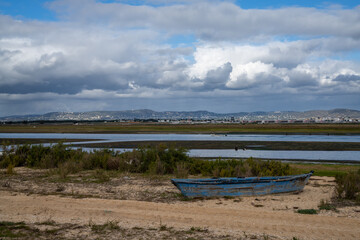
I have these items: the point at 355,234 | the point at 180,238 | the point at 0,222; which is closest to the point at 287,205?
the point at 355,234

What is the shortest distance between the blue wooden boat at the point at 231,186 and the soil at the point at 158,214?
0.26 meters

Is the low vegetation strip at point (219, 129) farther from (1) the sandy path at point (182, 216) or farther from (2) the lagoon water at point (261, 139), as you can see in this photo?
(1) the sandy path at point (182, 216)

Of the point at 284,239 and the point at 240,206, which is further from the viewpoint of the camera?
the point at 240,206

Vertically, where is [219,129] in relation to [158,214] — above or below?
below

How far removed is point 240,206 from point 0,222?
7.49 m

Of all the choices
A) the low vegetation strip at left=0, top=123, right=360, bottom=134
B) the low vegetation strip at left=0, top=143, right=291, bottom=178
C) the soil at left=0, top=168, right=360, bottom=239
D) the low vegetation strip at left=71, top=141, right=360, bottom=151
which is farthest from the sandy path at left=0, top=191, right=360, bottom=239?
the low vegetation strip at left=0, top=123, right=360, bottom=134

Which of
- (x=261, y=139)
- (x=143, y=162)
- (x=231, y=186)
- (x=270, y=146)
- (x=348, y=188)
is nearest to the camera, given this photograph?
(x=348, y=188)

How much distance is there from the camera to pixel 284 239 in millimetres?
8906

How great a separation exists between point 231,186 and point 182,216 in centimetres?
345

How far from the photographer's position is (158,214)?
11.5 m

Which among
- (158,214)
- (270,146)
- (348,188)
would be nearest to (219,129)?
(270,146)

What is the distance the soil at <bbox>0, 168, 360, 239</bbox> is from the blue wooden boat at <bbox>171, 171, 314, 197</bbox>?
0.87 ft

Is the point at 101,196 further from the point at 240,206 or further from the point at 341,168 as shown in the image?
the point at 341,168

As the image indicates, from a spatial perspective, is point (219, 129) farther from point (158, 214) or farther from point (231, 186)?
point (158, 214)
